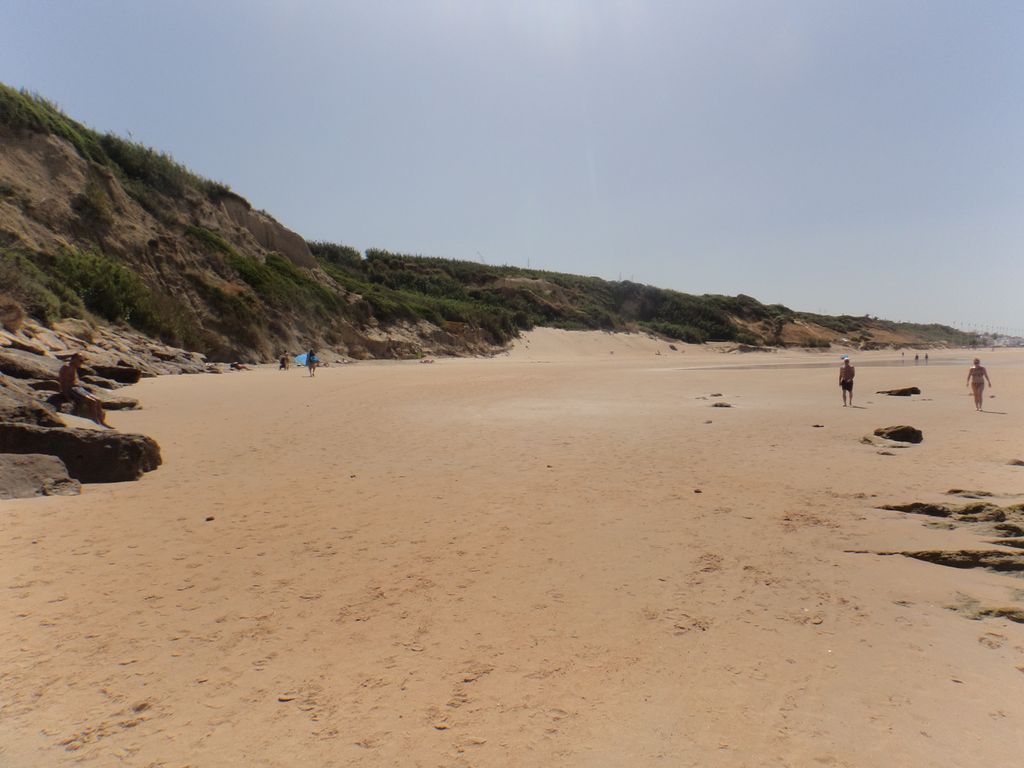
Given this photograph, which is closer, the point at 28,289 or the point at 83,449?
the point at 83,449

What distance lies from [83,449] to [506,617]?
5.59m

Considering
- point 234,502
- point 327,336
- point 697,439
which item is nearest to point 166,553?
point 234,502

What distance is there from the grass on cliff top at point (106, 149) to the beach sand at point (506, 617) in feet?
86.2

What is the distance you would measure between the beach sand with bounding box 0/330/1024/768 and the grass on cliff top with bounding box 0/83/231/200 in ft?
86.2

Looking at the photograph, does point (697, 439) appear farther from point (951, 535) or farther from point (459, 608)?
point (459, 608)

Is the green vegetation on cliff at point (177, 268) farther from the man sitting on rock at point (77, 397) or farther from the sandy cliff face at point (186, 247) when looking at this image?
the man sitting on rock at point (77, 397)

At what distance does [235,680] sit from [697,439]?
28.2 feet

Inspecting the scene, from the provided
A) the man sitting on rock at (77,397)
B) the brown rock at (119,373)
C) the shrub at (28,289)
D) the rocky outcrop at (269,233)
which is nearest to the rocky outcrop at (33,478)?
the man sitting on rock at (77,397)

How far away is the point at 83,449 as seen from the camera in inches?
270

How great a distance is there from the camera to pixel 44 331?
1672 centimetres

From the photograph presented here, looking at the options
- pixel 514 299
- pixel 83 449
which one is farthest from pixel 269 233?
pixel 83 449

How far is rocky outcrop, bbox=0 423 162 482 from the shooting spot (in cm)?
665

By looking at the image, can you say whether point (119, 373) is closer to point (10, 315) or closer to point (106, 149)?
point (10, 315)

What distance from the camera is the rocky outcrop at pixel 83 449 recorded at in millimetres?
6648
